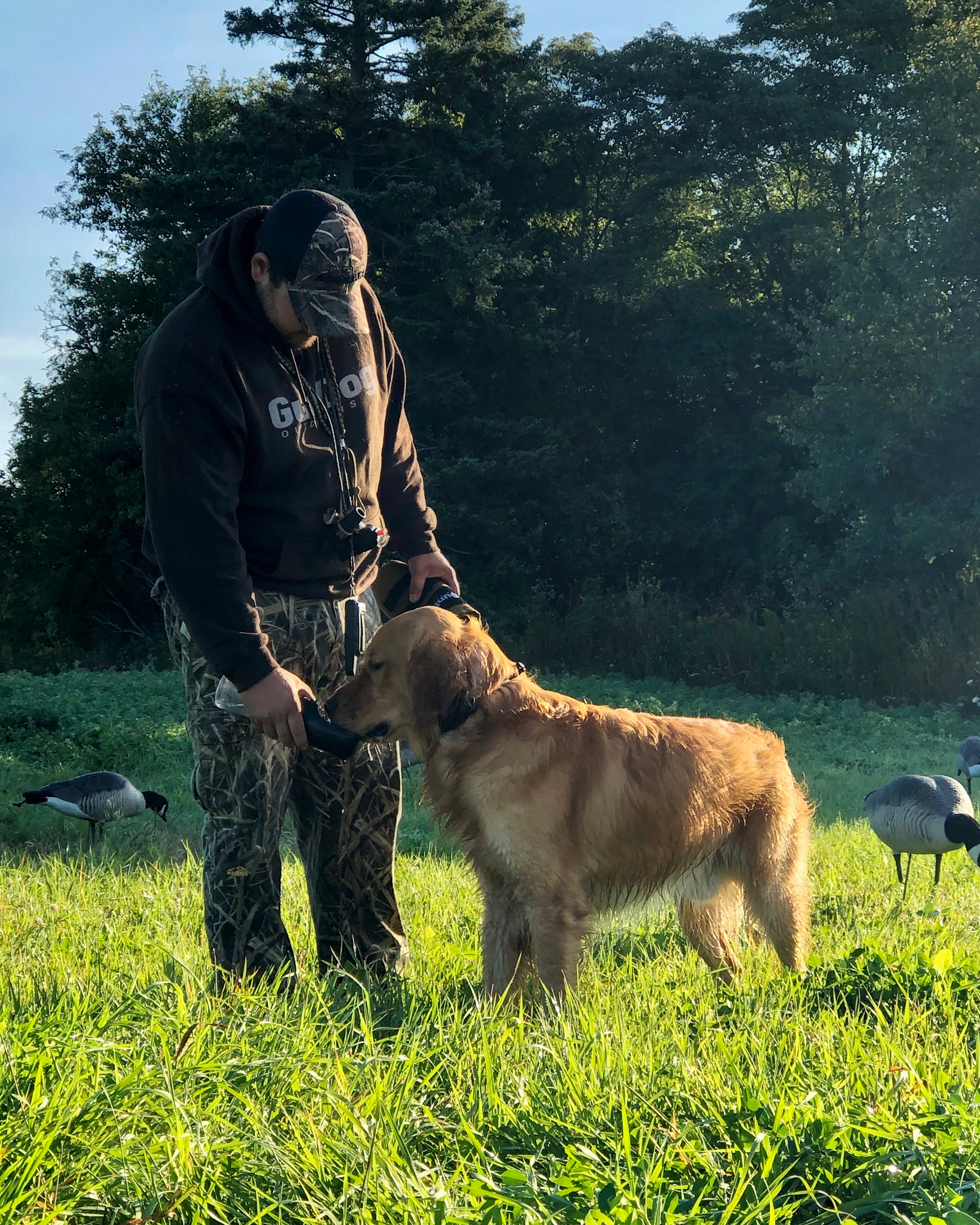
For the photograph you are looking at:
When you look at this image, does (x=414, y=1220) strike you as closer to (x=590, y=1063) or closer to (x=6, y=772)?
(x=590, y=1063)

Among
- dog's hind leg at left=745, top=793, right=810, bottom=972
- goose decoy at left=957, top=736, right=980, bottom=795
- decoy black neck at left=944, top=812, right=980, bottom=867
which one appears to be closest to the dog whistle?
dog's hind leg at left=745, top=793, right=810, bottom=972

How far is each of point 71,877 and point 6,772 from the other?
497cm

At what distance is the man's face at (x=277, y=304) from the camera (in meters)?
3.40

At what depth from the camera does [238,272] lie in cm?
346

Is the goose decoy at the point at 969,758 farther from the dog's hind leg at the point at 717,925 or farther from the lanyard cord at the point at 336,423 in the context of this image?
the lanyard cord at the point at 336,423

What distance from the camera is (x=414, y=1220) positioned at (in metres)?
2.10

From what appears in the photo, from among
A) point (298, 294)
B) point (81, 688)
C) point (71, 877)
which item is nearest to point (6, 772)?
point (71, 877)

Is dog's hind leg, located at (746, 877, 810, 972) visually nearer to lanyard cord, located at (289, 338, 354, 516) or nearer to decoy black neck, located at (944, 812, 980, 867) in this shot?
lanyard cord, located at (289, 338, 354, 516)

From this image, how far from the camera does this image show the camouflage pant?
3639 millimetres

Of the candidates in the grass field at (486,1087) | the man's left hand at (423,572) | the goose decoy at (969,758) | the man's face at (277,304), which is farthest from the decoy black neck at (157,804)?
the goose decoy at (969,758)

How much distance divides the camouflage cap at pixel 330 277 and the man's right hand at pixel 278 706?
1005 mm

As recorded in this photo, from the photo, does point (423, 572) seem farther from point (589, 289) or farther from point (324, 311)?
point (589, 289)

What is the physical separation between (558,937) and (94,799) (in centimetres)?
507

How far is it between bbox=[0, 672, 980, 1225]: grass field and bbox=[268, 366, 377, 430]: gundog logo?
5.33 feet
